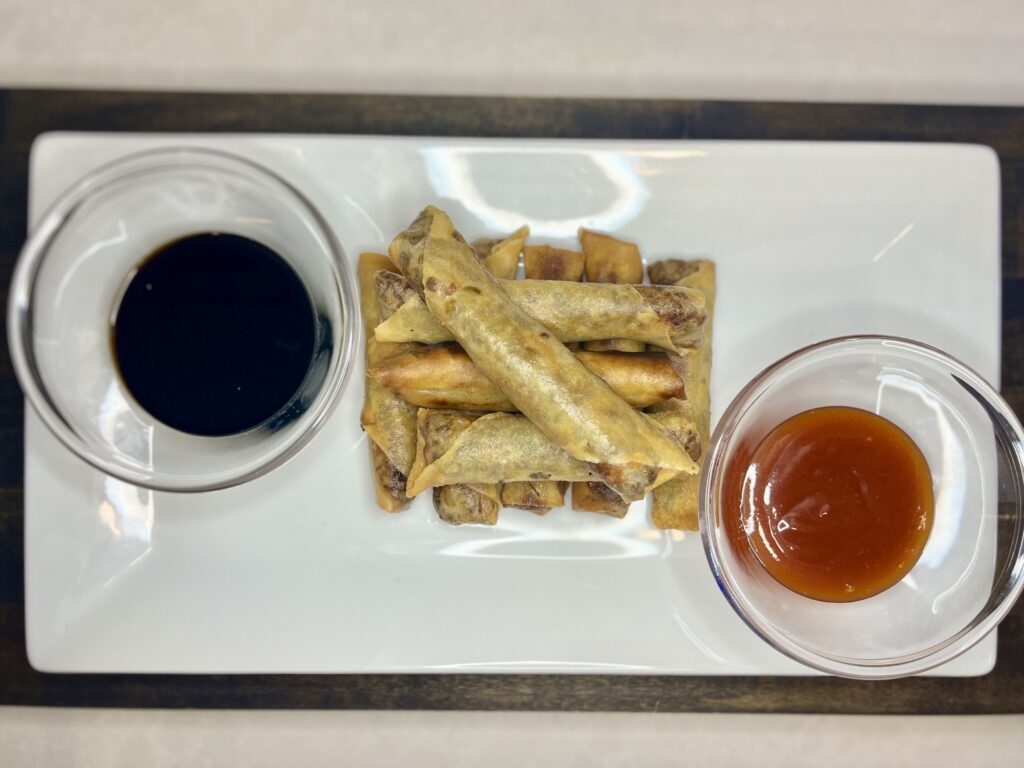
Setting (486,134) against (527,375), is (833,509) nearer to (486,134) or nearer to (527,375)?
(527,375)

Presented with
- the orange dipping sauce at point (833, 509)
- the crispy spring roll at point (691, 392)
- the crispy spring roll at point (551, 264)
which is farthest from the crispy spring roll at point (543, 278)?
the orange dipping sauce at point (833, 509)

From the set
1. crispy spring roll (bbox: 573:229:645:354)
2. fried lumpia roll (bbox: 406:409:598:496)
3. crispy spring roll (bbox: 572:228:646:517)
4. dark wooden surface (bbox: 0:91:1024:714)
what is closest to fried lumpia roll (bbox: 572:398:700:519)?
crispy spring roll (bbox: 572:228:646:517)

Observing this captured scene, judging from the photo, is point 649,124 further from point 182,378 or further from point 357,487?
point 182,378

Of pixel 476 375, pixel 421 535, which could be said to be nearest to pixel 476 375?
pixel 476 375

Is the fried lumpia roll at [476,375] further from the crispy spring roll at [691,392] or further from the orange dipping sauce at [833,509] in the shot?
the orange dipping sauce at [833,509]

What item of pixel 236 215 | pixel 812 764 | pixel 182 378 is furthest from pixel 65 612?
pixel 812 764

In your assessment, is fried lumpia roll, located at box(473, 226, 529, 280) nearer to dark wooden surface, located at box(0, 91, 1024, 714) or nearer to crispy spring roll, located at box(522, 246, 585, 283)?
crispy spring roll, located at box(522, 246, 585, 283)
